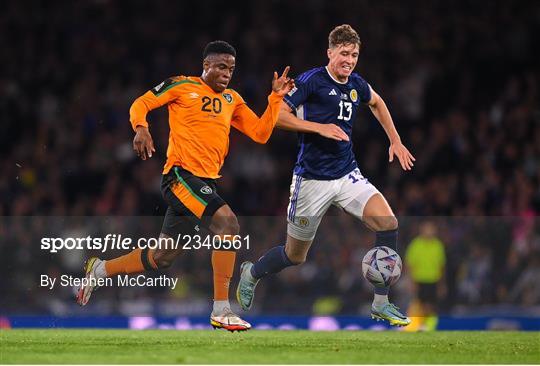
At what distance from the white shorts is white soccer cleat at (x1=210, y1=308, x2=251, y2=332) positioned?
3.85ft

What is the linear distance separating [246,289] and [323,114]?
6.14 feet

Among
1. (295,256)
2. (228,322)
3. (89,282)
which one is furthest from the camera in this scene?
(89,282)

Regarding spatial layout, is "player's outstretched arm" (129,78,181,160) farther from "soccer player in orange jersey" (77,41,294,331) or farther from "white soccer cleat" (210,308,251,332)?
"white soccer cleat" (210,308,251,332)

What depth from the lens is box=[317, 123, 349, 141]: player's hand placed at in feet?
32.3

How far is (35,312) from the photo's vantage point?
488 inches

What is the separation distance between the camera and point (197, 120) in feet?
32.3

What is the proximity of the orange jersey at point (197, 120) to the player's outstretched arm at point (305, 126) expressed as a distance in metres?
0.07

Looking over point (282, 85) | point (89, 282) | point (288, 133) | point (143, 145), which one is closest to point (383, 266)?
point (282, 85)

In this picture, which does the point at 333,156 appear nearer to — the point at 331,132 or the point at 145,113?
the point at 331,132

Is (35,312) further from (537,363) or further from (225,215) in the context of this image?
(537,363)

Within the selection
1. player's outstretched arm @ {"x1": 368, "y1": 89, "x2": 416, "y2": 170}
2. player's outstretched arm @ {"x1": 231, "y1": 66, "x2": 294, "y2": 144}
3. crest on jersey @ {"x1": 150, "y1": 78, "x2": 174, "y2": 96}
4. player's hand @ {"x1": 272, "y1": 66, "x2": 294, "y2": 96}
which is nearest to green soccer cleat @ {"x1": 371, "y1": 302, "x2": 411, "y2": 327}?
player's outstretched arm @ {"x1": 368, "y1": 89, "x2": 416, "y2": 170}

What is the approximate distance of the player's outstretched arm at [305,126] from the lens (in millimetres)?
9852

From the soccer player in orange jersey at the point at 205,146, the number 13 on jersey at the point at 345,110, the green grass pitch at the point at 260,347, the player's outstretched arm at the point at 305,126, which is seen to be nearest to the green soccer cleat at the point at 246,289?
the green grass pitch at the point at 260,347

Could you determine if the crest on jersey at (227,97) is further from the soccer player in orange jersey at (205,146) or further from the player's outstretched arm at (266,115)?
the player's outstretched arm at (266,115)
